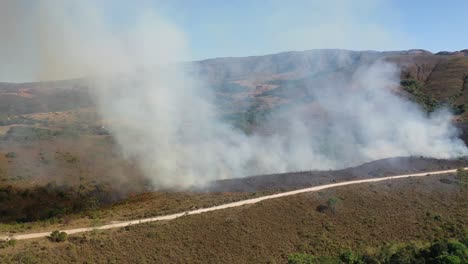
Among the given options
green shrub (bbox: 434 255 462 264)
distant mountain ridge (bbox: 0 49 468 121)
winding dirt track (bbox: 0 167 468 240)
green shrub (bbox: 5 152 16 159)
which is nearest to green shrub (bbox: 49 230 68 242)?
winding dirt track (bbox: 0 167 468 240)

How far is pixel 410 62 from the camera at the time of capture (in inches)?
4104

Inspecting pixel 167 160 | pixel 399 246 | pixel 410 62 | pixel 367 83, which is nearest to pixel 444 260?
pixel 399 246

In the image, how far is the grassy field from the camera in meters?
21.1

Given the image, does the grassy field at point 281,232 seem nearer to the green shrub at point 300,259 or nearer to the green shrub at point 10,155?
the green shrub at point 300,259

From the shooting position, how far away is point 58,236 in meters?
21.7

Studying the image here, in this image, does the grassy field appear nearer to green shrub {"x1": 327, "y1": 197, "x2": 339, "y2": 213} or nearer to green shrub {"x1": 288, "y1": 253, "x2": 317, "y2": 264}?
green shrub {"x1": 327, "y1": 197, "x2": 339, "y2": 213}

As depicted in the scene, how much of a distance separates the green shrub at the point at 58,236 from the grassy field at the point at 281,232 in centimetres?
35

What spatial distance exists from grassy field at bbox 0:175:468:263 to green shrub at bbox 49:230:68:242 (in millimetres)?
346

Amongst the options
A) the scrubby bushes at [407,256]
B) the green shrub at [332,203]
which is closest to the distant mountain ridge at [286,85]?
the green shrub at [332,203]

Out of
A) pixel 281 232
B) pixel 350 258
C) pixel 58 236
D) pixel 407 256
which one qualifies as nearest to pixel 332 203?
pixel 281 232

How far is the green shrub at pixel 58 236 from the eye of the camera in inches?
848

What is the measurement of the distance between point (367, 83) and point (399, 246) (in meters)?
66.3

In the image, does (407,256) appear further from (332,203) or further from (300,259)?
(332,203)

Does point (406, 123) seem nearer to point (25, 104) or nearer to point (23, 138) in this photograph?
point (23, 138)
